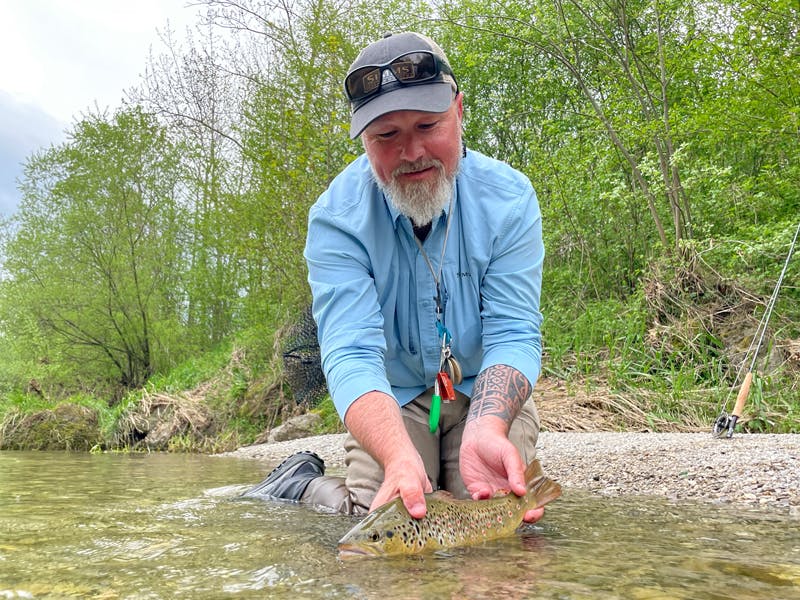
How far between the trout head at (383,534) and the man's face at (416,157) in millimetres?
1559

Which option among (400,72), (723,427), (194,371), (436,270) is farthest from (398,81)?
(194,371)

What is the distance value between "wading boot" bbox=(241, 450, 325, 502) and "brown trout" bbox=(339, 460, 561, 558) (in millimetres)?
1942

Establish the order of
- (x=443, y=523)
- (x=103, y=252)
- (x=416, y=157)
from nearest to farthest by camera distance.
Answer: (x=443, y=523)
(x=416, y=157)
(x=103, y=252)

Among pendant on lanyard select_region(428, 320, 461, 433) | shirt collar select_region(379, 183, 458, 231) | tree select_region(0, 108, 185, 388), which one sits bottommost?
pendant on lanyard select_region(428, 320, 461, 433)

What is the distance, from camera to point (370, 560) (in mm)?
2502

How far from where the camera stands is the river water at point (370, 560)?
218 cm

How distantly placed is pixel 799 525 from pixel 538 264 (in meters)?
1.76

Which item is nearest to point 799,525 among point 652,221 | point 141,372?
point 652,221

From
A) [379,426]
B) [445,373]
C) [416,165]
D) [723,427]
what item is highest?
[416,165]

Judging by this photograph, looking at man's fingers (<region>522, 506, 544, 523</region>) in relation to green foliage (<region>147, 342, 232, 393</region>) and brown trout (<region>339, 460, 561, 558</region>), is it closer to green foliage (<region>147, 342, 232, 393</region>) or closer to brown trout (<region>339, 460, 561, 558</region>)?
brown trout (<region>339, 460, 561, 558</region>)

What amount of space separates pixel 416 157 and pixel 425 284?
67 centimetres

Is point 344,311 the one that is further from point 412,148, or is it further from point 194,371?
point 194,371

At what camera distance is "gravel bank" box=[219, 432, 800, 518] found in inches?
160

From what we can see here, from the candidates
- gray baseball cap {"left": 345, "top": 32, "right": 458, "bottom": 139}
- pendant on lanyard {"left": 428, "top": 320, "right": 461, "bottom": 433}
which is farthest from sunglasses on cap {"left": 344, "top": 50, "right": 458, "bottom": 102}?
pendant on lanyard {"left": 428, "top": 320, "right": 461, "bottom": 433}
